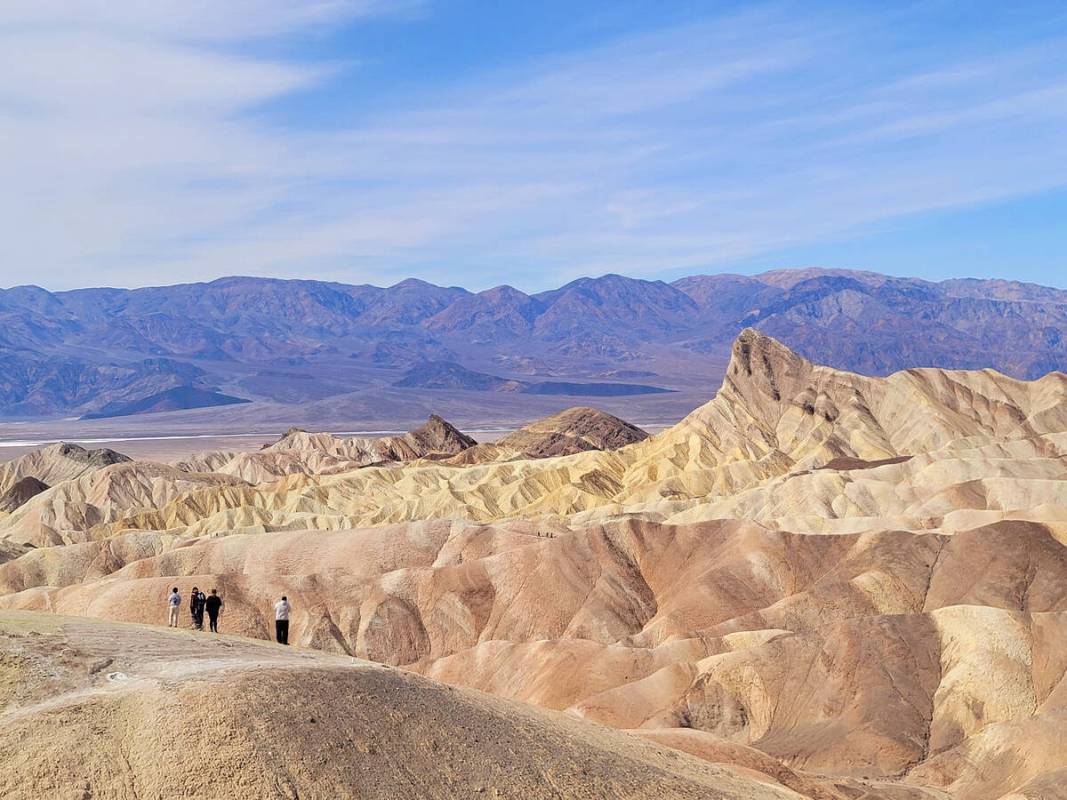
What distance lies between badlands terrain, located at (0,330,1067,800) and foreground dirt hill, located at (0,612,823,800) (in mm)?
82

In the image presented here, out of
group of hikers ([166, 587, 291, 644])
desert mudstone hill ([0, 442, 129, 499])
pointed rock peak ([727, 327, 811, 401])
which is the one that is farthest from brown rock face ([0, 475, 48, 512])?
group of hikers ([166, 587, 291, 644])

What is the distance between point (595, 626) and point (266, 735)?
37176 mm

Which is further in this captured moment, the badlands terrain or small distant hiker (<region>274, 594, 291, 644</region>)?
small distant hiker (<region>274, 594, 291, 644</region>)

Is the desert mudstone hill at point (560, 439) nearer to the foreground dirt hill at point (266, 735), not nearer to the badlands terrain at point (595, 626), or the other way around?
the badlands terrain at point (595, 626)

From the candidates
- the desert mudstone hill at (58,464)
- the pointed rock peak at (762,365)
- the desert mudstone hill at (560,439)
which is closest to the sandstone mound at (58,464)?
the desert mudstone hill at (58,464)

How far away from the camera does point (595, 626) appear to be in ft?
204

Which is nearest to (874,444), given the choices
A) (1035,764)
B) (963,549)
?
(963,549)

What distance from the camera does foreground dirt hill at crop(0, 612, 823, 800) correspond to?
24859 millimetres

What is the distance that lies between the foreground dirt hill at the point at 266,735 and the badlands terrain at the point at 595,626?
0.27ft

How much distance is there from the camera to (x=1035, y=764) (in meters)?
42.8

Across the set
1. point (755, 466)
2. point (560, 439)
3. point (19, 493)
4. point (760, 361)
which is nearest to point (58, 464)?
point (19, 493)

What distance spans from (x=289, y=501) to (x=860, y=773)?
77.4m

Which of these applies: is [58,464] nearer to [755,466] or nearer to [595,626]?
[755,466]

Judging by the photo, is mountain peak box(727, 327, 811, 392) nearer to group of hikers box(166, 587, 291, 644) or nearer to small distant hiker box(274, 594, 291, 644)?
group of hikers box(166, 587, 291, 644)
